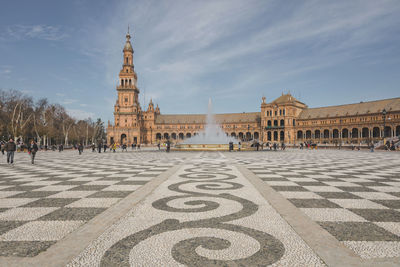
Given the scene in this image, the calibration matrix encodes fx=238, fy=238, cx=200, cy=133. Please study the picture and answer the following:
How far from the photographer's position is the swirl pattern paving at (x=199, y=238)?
2275 millimetres

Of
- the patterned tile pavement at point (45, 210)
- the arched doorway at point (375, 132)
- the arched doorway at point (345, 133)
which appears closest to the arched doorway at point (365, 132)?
the arched doorway at point (375, 132)

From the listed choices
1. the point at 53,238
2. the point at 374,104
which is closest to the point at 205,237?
the point at 53,238

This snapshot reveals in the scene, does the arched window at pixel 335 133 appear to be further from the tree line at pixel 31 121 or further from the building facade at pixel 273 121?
the tree line at pixel 31 121

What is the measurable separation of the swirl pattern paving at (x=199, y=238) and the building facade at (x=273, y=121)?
72.2 m

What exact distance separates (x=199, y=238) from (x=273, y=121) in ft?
302

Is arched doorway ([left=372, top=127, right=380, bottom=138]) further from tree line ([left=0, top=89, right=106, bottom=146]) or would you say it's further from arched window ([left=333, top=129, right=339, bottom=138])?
tree line ([left=0, top=89, right=106, bottom=146])

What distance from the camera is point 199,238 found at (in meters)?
2.77

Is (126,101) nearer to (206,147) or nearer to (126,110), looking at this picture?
(126,110)

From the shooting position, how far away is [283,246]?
2570mm

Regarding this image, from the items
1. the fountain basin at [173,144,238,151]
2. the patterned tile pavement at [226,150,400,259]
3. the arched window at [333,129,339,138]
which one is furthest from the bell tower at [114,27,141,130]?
the patterned tile pavement at [226,150,400,259]

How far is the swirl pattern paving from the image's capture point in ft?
7.47

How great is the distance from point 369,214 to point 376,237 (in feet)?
3.56

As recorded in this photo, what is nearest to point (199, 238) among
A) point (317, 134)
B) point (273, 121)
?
point (317, 134)

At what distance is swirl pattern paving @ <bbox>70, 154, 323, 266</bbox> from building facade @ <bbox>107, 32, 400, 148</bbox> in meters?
72.2
